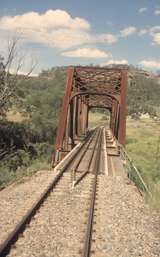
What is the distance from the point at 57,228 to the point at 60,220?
0.69 metres

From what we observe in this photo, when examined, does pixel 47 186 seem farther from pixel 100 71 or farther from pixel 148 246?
pixel 100 71

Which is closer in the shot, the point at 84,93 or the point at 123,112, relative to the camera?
the point at 123,112

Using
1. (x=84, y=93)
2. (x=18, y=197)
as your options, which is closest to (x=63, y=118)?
(x=84, y=93)

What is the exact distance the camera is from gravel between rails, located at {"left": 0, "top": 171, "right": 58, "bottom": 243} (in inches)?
379

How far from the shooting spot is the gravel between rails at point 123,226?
836cm

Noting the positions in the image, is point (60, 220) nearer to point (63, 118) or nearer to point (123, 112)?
point (63, 118)

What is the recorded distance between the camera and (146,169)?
3159 cm

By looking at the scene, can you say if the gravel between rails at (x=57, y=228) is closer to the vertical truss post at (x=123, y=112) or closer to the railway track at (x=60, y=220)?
the railway track at (x=60, y=220)

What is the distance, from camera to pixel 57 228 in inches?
372

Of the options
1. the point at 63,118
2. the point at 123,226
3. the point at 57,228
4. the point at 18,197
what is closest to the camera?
the point at 57,228

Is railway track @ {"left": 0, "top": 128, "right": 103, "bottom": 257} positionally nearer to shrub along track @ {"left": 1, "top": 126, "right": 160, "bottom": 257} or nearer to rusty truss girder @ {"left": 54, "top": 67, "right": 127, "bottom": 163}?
shrub along track @ {"left": 1, "top": 126, "right": 160, "bottom": 257}

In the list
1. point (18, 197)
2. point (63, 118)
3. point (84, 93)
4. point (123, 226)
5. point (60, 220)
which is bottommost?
point (123, 226)

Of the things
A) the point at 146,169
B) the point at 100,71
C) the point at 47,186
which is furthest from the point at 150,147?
the point at 47,186

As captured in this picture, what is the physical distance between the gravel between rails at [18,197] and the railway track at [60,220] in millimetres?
315
